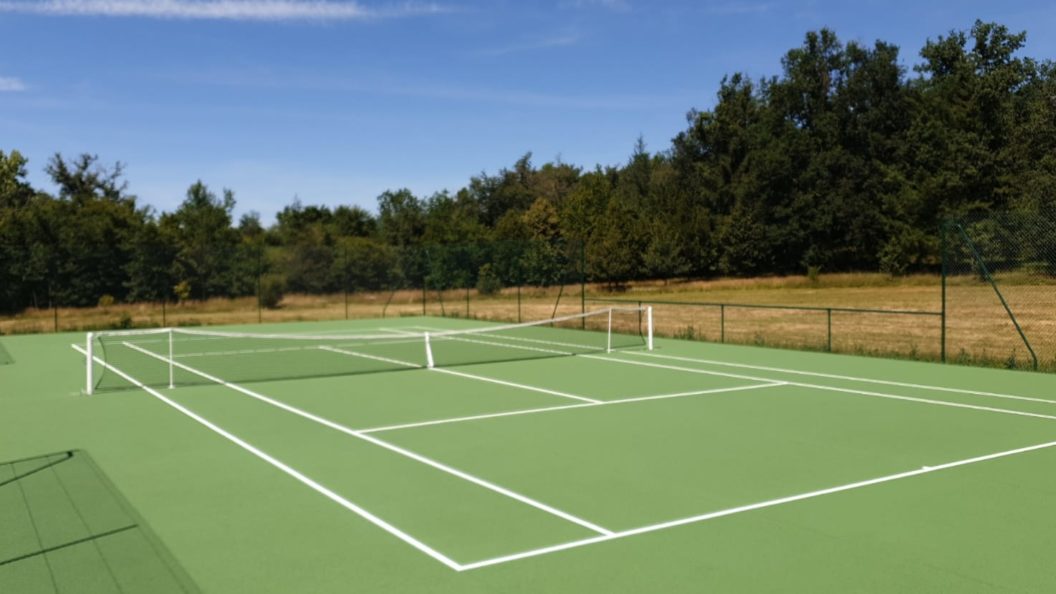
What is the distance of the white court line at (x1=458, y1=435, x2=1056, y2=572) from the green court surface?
3 centimetres

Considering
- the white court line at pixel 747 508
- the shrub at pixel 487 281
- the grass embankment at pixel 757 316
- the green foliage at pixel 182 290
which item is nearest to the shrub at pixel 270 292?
the grass embankment at pixel 757 316

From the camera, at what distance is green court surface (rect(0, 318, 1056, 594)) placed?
20.5 feet

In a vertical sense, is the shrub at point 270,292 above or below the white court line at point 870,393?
above

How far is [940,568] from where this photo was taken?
6.18 meters

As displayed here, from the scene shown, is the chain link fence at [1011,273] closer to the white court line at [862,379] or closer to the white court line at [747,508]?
the white court line at [862,379]

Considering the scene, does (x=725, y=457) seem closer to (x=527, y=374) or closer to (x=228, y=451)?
(x=228, y=451)

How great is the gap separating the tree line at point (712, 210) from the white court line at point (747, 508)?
23.3 m

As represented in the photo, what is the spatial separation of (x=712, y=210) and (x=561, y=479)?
208 feet

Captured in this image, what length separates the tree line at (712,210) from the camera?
3653 cm

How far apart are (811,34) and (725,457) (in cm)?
7111

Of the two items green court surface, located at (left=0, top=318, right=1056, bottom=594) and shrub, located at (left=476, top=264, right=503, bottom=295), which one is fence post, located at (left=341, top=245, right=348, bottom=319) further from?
green court surface, located at (left=0, top=318, right=1056, bottom=594)

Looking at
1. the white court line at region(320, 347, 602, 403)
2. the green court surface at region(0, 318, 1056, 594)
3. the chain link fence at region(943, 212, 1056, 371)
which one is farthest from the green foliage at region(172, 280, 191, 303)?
the chain link fence at region(943, 212, 1056, 371)

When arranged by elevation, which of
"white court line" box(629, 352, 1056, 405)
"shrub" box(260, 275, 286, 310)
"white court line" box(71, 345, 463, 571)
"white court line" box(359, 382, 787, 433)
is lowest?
"white court line" box(629, 352, 1056, 405)

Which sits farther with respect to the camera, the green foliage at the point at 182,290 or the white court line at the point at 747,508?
the green foliage at the point at 182,290
